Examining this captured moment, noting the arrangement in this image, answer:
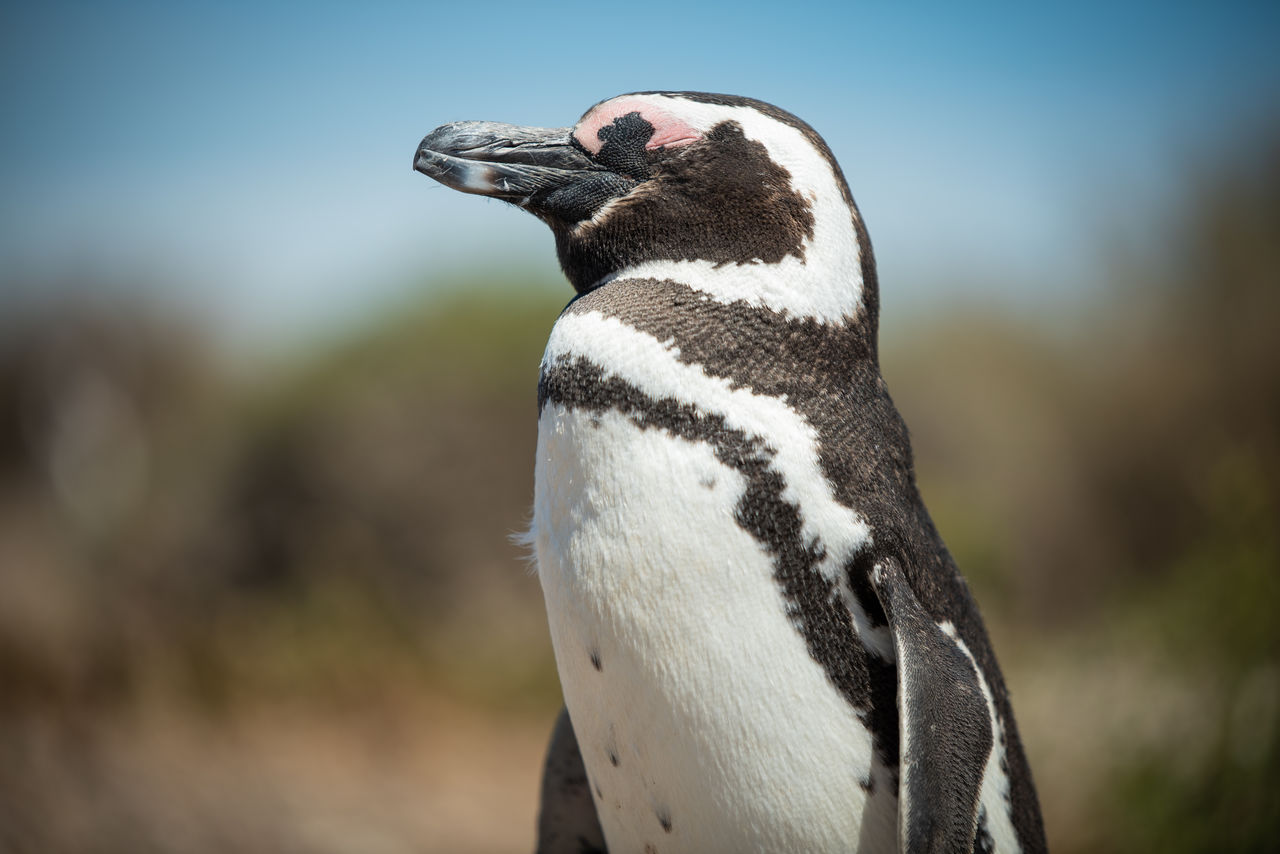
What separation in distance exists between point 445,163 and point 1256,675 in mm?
2463

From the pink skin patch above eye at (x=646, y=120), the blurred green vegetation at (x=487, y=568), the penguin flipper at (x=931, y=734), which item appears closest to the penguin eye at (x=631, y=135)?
the pink skin patch above eye at (x=646, y=120)

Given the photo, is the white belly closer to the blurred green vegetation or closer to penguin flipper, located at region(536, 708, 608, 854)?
penguin flipper, located at region(536, 708, 608, 854)

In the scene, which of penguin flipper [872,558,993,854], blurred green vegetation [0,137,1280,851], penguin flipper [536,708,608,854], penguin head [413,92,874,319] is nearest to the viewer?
penguin flipper [872,558,993,854]

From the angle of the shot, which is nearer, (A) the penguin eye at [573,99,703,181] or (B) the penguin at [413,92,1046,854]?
(B) the penguin at [413,92,1046,854]

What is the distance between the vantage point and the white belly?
1033 mm

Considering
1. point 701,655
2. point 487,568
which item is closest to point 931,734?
point 701,655

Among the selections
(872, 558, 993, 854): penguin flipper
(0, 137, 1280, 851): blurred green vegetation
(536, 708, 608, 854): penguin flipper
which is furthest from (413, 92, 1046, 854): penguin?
(0, 137, 1280, 851): blurred green vegetation

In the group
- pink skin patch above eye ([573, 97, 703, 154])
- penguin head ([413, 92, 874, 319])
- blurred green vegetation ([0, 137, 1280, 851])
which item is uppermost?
pink skin patch above eye ([573, 97, 703, 154])

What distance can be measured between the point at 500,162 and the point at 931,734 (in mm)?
868

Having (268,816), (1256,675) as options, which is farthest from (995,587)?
(268,816)

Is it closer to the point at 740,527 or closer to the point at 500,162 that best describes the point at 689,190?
the point at 500,162

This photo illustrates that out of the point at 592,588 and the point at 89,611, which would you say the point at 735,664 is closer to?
the point at 592,588

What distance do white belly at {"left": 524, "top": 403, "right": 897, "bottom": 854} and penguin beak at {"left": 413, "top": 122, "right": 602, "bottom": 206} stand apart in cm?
31

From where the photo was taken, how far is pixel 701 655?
104cm
